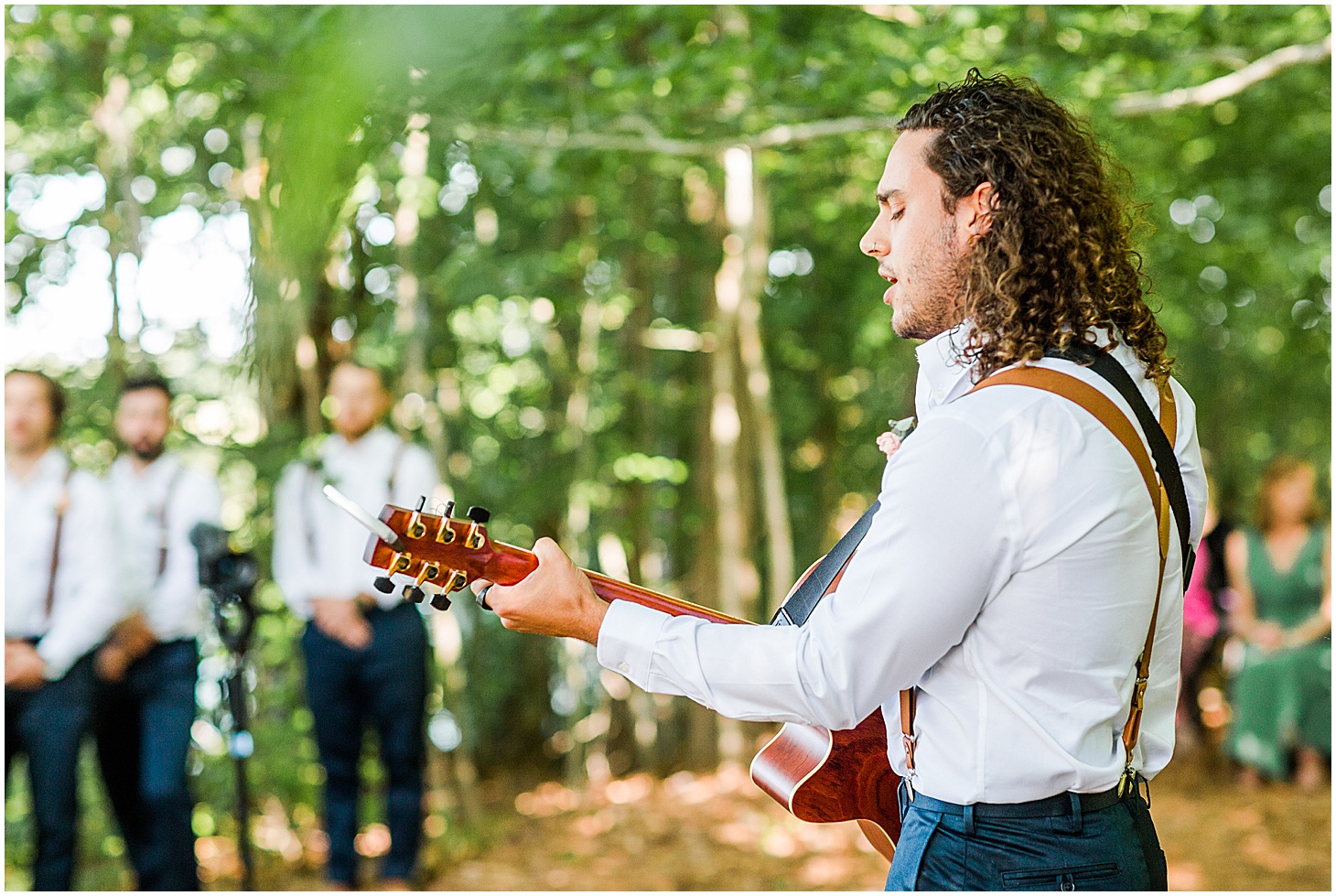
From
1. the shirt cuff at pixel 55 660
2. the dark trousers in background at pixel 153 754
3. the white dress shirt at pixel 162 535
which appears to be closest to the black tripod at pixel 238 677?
the white dress shirt at pixel 162 535

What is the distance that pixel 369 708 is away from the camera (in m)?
4.67

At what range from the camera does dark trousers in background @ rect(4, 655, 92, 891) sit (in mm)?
3746

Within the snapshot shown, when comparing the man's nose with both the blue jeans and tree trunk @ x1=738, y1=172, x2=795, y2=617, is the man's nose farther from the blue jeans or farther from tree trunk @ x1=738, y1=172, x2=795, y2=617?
tree trunk @ x1=738, y1=172, x2=795, y2=617

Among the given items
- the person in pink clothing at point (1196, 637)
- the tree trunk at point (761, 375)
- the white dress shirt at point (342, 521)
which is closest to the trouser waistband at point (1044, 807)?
the white dress shirt at point (342, 521)

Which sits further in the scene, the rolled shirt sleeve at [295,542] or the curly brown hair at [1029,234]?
the rolled shirt sleeve at [295,542]

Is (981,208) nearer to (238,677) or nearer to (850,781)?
→ (850,781)

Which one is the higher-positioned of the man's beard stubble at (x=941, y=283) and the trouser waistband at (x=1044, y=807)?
the man's beard stubble at (x=941, y=283)

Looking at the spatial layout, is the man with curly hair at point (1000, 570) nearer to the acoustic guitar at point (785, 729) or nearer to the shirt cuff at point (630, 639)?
the shirt cuff at point (630, 639)

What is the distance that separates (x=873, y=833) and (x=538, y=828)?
4.99 metres

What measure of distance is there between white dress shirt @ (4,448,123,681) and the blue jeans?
10.2 ft

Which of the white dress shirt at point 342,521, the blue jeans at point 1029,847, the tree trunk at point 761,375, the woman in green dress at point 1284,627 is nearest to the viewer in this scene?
the blue jeans at point 1029,847

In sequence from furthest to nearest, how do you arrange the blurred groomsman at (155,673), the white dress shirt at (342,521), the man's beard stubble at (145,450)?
the white dress shirt at (342,521), the man's beard stubble at (145,450), the blurred groomsman at (155,673)

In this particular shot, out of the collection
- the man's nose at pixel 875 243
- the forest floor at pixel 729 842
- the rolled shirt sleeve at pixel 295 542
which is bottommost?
the forest floor at pixel 729 842

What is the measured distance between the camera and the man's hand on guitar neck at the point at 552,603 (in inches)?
59.4
